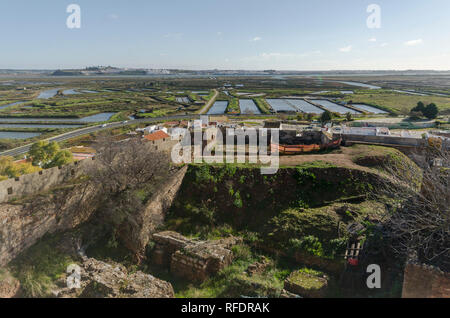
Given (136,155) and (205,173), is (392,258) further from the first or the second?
(136,155)

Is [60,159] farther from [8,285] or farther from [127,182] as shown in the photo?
[8,285]

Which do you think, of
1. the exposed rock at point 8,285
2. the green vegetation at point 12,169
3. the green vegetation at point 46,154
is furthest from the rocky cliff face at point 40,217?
the green vegetation at point 46,154

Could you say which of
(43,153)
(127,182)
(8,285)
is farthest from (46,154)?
(8,285)

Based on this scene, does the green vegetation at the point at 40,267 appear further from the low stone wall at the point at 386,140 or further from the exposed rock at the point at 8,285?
the low stone wall at the point at 386,140

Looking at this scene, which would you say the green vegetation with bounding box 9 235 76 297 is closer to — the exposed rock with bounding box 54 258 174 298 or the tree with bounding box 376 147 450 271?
the exposed rock with bounding box 54 258 174 298

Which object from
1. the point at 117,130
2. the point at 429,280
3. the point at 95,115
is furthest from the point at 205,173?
the point at 95,115

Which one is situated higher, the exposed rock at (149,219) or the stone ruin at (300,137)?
the stone ruin at (300,137)
